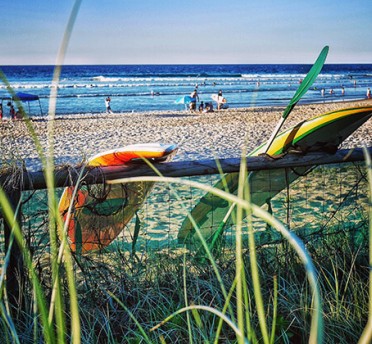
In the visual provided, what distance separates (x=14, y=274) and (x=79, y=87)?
40974 millimetres

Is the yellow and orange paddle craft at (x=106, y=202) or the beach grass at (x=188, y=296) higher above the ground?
the yellow and orange paddle craft at (x=106, y=202)

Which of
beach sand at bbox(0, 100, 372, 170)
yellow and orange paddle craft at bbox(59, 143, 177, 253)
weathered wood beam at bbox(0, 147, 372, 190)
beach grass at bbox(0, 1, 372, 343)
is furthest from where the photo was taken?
beach sand at bbox(0, 100, 372, 170)

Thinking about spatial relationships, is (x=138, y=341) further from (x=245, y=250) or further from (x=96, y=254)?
(x=245, y=250)

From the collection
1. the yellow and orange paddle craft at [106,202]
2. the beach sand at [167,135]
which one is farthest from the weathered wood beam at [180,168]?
the beach sand at [167,135]

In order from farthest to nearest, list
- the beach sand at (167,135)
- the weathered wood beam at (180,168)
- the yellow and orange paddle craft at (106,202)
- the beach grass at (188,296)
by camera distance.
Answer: the beach sand at (167,135)
the yellow and orange paddle craft at (106,202)
the weathered wood beam at (180,168)
the beach grass at (188,296)

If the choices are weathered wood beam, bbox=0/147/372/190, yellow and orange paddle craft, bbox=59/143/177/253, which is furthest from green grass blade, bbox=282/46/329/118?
yellow and orange paddle craft, bbox=59/143/177/253

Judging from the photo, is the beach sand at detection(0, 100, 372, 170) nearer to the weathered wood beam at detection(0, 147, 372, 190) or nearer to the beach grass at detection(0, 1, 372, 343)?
the weathered wood beam at detection(0, 147, 372, 190)

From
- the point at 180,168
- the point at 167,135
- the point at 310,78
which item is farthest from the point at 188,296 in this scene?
the point at 167,135

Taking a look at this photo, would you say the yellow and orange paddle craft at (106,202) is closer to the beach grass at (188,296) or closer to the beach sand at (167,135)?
the beach grass at (188,296)

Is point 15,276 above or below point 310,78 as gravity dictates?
below

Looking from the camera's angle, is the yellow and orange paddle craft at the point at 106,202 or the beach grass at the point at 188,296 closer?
the beach grass at the point at 188,296

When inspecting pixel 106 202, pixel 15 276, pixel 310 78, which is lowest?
pixel 15 276

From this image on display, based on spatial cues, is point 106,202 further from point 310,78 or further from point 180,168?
point 310,78

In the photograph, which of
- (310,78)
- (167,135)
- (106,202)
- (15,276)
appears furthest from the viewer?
(167,135)
